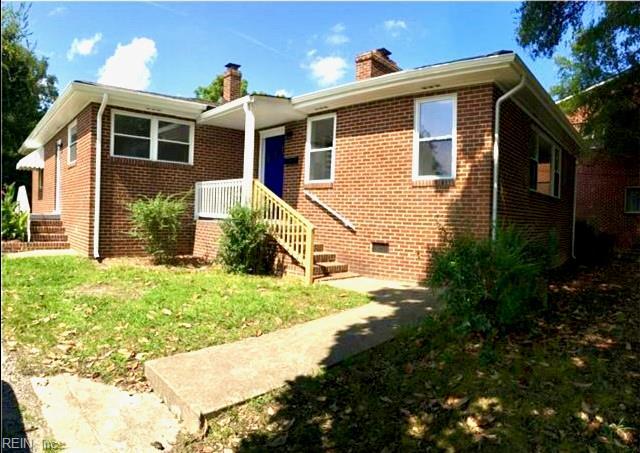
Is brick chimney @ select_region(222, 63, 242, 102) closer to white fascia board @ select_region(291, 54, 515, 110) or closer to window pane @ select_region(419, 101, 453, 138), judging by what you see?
white fascia board @ select_region(291, 54, 515, 110)

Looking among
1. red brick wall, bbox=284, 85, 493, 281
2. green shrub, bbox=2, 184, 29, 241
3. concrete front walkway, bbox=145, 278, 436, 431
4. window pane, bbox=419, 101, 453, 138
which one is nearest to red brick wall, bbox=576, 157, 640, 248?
window pane, bbox=419, 101, 453, 138

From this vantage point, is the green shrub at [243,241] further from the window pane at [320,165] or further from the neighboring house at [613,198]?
the neighboring house at [613,198]

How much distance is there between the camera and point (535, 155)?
10.3 metres

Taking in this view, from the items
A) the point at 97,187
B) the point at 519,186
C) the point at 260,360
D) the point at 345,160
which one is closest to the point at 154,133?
the point at 97,187

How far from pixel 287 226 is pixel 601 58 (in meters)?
8.50

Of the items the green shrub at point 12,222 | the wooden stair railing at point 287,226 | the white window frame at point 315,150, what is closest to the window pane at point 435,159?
the white window frame at point 315,150

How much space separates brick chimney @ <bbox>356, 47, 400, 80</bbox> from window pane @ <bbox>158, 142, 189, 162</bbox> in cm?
479

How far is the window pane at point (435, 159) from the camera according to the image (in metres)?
8.34

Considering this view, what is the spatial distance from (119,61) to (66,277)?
767 cm

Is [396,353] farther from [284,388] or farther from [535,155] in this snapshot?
[535,155]

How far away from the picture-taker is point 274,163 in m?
11.9

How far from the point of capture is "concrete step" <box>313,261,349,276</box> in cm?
869

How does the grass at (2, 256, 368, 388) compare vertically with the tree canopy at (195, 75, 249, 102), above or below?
below

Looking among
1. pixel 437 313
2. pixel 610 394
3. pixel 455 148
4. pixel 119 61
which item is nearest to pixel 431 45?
pixel 455 148
